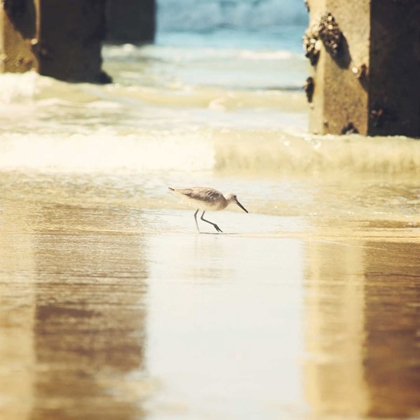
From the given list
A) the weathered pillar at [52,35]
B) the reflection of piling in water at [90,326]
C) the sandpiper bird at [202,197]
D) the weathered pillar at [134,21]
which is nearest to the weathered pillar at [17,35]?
the weathered pillar at [52,35]

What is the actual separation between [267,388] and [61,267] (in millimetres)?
1948

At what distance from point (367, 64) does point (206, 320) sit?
20.8 ft

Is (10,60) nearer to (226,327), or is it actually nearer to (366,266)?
(366,266)

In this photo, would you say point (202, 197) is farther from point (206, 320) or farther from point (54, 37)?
point (54, 37)

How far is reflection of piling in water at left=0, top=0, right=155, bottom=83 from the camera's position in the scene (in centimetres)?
1419

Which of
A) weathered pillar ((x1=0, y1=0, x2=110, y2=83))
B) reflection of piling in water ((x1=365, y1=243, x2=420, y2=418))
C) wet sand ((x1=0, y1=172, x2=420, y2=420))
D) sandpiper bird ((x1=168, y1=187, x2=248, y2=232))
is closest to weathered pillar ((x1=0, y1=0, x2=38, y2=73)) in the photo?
weathered pillar ((x1=0, y1=0, x2=110, y2=83))

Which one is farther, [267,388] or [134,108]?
[134,108]

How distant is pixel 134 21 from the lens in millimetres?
39062

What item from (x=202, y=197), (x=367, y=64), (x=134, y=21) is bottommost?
(x=134, y=21)

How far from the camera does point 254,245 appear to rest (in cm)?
571

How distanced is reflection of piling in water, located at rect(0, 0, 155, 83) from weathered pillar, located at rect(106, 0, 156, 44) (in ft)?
77.2

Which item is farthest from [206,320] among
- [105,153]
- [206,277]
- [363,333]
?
[105,153]

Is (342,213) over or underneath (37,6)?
underneath

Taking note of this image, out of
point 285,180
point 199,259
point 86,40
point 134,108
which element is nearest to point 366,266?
point 199,259
